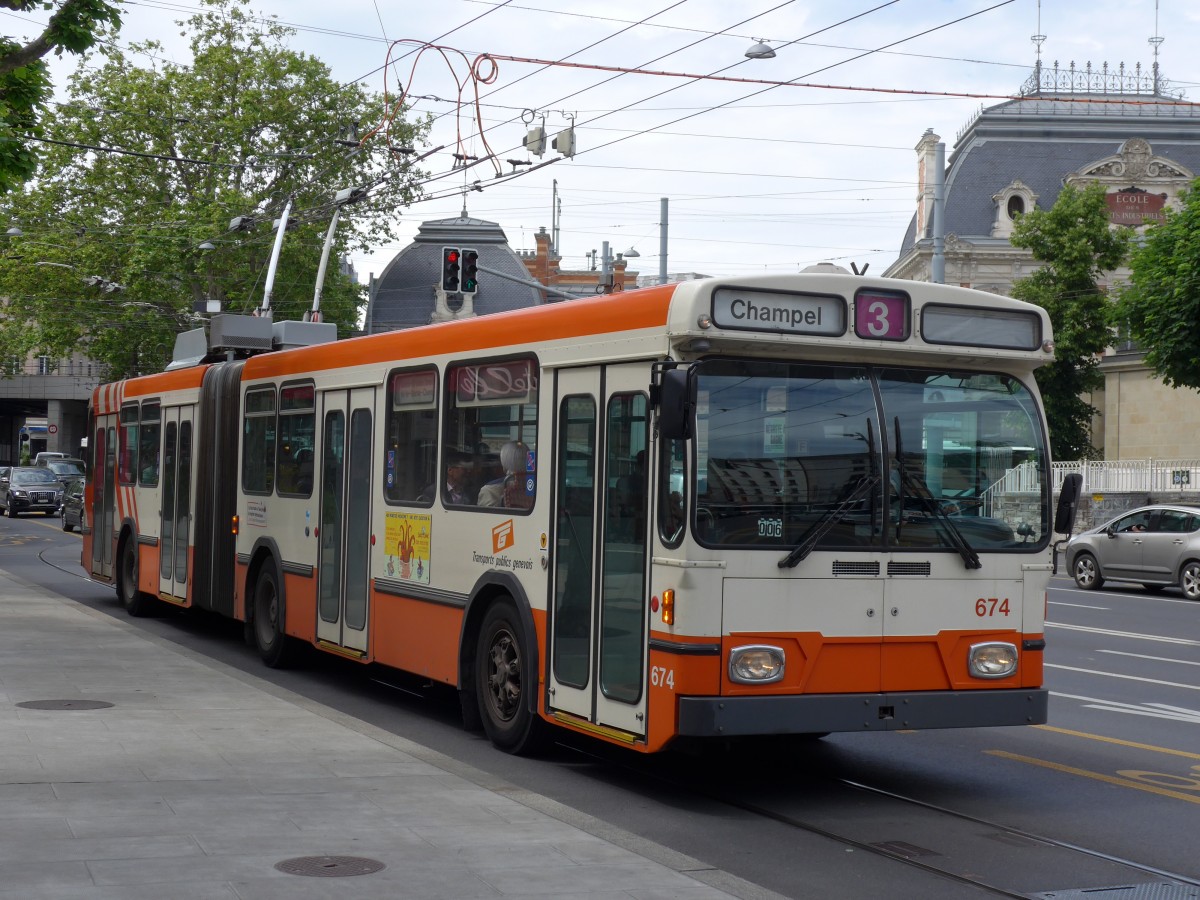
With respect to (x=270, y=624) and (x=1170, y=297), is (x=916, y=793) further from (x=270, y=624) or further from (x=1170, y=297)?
(x=1170, y=297)

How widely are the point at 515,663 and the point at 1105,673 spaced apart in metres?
7.12

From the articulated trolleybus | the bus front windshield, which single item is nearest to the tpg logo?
the articulated trolleybus

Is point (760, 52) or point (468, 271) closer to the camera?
point (760, 52)

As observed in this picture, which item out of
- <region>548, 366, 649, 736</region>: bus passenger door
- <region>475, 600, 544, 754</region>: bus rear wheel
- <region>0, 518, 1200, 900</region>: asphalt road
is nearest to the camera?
<region>0, 518, 1200, 900</region>: asphalt road

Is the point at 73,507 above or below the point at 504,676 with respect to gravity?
above

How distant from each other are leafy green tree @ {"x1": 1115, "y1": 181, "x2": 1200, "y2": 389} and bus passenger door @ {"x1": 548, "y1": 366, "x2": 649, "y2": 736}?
27.2 m

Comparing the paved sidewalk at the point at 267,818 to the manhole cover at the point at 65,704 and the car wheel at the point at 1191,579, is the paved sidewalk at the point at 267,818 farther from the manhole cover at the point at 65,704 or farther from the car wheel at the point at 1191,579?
the car wheel at the point at 1191,579

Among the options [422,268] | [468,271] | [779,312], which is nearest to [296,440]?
[779,312]

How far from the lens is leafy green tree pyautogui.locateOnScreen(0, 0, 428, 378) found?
1857 inches

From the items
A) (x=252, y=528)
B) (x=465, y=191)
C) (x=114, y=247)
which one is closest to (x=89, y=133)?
(x=114, y=247)

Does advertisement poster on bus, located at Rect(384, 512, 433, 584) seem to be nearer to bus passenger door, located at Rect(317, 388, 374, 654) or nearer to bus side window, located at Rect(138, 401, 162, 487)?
bus passenger door, located at Rect(317, 388, 374, 654)

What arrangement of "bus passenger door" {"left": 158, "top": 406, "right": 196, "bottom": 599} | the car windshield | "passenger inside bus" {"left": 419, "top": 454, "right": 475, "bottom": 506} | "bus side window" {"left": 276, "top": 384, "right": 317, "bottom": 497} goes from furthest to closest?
the car windshield
"bus passenger door" {"left": 158, "top": 406, "right": 196, "bottom": 599}
"bus side window" {"left": 276, "top": 384, "right": 317, "bottom": 497}
"passenger inside bus" {"left": 419, "top": 454, "right": 475, "bottom": 506}

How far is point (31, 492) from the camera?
54.2 metres

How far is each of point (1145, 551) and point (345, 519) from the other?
18375 mm
